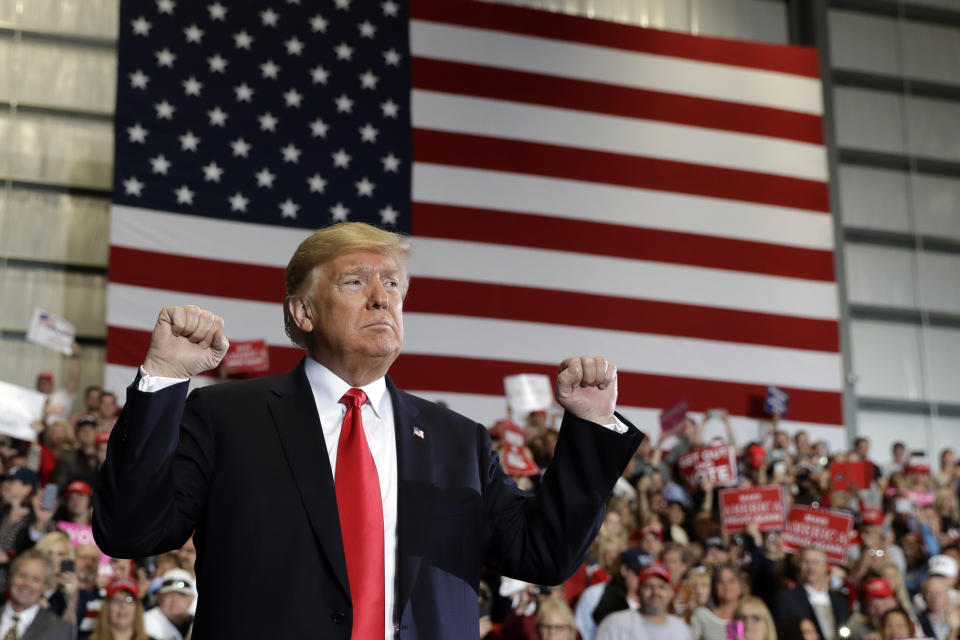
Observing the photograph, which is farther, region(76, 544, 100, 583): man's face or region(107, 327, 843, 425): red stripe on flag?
region(107, 327, 843, 425): red stripe on flag

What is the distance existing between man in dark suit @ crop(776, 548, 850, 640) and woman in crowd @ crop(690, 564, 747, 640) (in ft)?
0.95

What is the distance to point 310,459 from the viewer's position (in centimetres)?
190

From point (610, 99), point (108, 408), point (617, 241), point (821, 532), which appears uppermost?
point (610, 99)

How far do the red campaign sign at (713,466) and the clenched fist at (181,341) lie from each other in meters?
8.00

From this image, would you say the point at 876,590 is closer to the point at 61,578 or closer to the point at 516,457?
the point at 516,457

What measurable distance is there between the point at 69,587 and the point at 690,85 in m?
10.6

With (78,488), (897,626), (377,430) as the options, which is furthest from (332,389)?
(897,626)

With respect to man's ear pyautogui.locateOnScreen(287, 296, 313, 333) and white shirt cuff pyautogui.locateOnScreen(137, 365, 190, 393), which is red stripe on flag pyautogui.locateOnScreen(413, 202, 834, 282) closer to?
man's ear pyautogui.locateOnScreen(287, 296, 313, 333)

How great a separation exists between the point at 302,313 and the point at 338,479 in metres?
0.31

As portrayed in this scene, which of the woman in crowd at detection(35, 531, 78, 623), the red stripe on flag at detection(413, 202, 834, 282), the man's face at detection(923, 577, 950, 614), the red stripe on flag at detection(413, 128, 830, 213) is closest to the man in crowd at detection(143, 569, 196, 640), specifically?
the woman in crowd at detection(35, 531, 78, 623)

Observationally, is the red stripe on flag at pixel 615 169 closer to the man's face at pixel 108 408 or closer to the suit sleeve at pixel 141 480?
the man's face at pixel 108 408

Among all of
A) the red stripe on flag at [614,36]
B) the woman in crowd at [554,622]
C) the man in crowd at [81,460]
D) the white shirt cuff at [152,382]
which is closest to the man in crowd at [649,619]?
the woman in crowd at [554,622]

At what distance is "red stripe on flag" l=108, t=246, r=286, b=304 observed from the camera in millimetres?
11266

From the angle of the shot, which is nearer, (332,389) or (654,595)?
(332,389)
